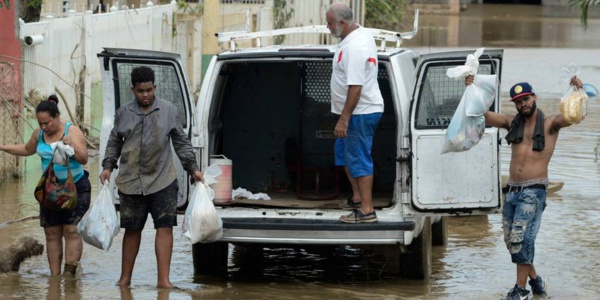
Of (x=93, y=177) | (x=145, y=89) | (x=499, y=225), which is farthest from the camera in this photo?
(x=93, y=177)

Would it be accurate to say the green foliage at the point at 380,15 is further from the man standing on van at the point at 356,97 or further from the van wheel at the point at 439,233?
the man standing on van at the point at 356,97

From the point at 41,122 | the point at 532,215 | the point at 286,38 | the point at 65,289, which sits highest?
the point at 286,38

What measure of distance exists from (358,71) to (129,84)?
63.2 inches

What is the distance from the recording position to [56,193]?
845cm

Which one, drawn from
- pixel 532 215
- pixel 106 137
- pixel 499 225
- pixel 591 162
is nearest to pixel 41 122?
pixel 106 137

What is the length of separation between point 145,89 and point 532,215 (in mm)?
2688

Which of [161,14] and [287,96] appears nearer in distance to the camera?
[287,96]

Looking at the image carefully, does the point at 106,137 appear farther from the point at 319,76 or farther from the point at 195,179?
the point at 319,76

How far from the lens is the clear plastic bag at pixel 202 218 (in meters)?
7.99

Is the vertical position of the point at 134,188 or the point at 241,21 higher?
the point at 241,21

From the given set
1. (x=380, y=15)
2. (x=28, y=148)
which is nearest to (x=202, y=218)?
(x=28, y=148)

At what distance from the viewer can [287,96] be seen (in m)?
10.2

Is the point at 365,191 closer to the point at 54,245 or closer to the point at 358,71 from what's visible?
the point at 358,71

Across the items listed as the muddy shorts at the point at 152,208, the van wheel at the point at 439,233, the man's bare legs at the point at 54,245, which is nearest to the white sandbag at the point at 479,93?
the muddy shorts at the point at 152,208
